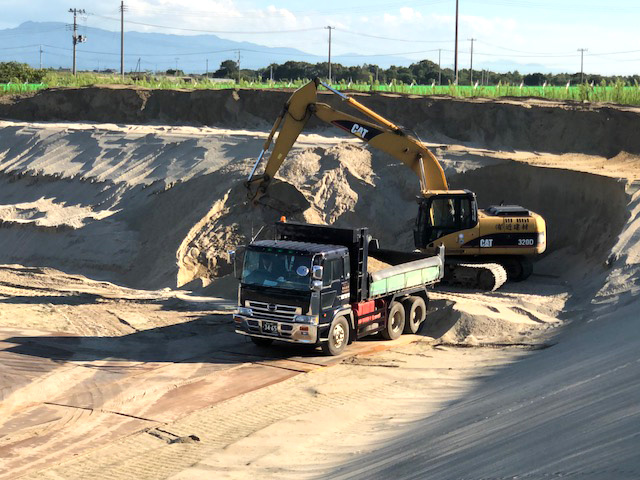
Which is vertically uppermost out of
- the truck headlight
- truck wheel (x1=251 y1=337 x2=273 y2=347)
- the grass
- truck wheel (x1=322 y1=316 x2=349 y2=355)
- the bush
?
the bush

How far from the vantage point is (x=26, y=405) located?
15.8m

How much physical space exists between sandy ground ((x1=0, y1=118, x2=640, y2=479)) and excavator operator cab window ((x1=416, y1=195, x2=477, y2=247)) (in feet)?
5.90

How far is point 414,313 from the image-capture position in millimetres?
21109

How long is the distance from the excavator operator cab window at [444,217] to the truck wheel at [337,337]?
702 cm

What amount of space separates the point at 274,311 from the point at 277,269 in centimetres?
81

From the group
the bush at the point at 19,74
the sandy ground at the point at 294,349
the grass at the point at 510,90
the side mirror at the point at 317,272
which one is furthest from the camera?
the bush at the point at 19,74

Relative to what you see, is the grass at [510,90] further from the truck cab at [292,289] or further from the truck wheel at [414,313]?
the truck cab at [292,289]

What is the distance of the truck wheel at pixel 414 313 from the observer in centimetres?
2091

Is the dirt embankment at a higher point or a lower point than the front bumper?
higher

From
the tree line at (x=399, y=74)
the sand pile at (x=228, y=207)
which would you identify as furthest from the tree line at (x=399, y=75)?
the sand pile at (x=228, y=207)

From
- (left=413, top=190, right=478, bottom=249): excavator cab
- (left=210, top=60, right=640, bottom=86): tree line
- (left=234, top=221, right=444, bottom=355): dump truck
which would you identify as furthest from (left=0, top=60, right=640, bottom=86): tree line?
(left=234, top=221, right=444, bottom=355): dump truck

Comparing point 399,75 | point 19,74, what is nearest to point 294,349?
point 19,74

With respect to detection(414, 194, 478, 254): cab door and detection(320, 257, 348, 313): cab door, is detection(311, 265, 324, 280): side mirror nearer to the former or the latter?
detection(320, 257, 348, 313): cab door

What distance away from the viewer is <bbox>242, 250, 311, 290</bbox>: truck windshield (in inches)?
706
